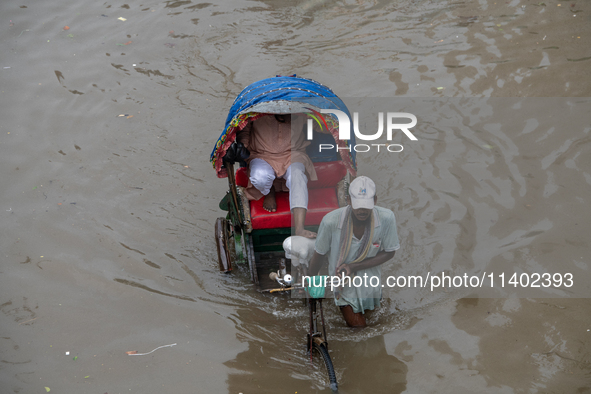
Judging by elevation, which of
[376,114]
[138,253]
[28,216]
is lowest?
[138,253]

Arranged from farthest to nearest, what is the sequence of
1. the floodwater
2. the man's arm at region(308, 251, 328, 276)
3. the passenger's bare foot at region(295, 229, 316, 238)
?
the passenger's bare foot at region(295, 229, 316, 238), the floodwater, the man's arm at region(308, 251, 328, 276)

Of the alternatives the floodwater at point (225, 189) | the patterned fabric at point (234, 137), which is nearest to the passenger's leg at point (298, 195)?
the patterned fabric at point (234, 137)

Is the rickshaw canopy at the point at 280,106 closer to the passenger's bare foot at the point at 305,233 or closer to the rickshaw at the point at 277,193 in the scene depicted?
the rickshaw at the point at 277,193

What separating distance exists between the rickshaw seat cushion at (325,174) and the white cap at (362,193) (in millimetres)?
1493

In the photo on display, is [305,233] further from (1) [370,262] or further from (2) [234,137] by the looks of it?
(2) [234,137]

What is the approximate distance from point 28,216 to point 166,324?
2.75 meters

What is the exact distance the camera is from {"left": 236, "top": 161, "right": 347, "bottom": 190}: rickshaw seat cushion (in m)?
5.56

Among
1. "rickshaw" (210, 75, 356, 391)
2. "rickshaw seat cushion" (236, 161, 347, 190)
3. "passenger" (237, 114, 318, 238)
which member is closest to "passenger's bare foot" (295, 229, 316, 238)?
"passenger" (237, 114, 318, 238)

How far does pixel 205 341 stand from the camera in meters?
4.96

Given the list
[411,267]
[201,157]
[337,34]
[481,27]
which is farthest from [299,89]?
[481,27]

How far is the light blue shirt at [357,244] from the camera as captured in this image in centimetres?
434

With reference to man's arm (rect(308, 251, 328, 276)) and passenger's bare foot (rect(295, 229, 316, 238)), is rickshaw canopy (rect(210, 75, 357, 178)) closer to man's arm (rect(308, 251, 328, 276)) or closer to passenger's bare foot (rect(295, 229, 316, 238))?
passenger's bare foot (rect(295, 229, 316, 238))

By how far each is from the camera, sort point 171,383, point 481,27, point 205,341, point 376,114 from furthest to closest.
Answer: point 481,27, point 376,114, point 205,341, point 171,383

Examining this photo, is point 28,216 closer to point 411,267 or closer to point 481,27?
point 411,267
